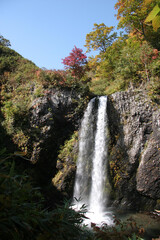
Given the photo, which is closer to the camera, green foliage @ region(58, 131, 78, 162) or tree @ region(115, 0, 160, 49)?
green foliage @ region(58, 131, 78, 162)

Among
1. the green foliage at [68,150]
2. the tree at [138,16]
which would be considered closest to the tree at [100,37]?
the tree at [138,16]

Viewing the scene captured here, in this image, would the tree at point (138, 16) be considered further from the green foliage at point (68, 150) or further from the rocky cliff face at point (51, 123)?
the green foliage at point (68, 150)

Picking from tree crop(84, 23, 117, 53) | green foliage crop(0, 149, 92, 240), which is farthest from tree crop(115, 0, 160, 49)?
green foliage crop(0, 149, 92, 240)

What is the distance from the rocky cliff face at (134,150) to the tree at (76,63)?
5258 mm

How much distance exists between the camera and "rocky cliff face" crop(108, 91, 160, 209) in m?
6.69

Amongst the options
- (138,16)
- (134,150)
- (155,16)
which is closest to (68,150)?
(134,150)

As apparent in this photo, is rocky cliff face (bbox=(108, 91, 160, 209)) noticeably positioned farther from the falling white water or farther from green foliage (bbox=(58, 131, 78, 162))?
green foliage (bbox=(58, 131, 78, 162))

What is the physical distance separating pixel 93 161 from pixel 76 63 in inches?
351

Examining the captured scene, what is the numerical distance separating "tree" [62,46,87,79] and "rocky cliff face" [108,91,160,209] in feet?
17.2

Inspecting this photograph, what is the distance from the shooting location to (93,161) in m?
8.14

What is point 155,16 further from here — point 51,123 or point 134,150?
point 51,123

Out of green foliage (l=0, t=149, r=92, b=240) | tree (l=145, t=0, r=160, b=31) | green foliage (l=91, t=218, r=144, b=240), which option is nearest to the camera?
green foliage (l=0, t=149, r=92, b=240)

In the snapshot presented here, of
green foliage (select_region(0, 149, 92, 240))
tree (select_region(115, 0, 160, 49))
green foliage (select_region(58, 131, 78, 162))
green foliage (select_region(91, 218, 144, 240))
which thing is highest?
tree (select_region(115, 0, 160, 49))

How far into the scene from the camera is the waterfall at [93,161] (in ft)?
24.2
